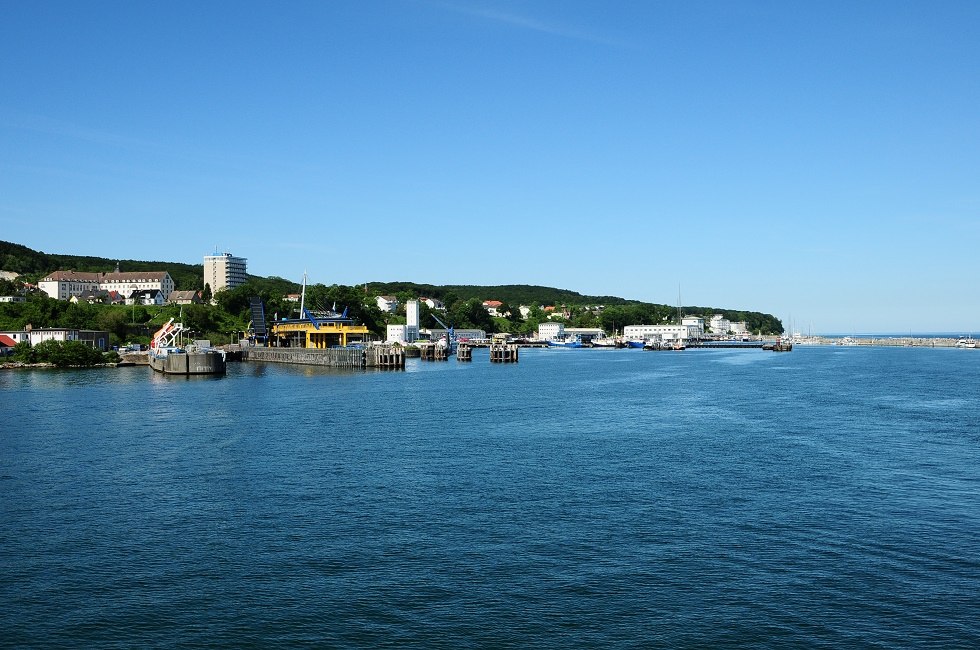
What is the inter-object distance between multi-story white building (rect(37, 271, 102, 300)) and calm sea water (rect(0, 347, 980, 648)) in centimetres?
10348

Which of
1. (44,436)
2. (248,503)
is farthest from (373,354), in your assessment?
(248,503)

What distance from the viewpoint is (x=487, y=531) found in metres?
21.2

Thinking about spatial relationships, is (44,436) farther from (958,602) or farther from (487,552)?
(958,602)

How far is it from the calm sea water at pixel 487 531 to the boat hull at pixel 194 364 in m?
33.7

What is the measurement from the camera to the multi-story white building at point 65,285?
135 meters

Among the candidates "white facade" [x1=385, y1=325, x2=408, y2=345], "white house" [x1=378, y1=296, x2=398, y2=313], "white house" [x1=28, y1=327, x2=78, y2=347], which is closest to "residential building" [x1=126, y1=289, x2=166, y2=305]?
"white facade" [x1=385, y1=325, x2=408, y2=345]

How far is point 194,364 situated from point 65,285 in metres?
73.8

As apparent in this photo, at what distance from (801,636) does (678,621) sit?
223 centimetres

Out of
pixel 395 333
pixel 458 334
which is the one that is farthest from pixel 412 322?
pixel 458 334

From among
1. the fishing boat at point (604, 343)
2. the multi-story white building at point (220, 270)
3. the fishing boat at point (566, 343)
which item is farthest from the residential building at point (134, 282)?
the fishing boat at point (604, 343)

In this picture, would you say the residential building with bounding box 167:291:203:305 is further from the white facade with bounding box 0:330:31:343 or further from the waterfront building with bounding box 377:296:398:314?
the white facade with bounding box 0:330:31:343

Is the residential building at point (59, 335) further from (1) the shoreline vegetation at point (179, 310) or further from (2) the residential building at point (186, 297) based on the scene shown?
(2) the residential building at point (186, 297)

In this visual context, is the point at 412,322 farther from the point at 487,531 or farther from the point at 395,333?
the point at 487,531

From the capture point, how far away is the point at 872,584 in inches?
688
